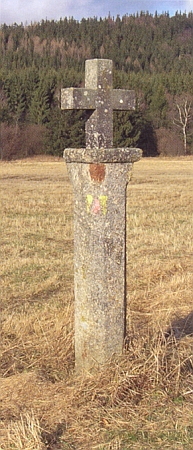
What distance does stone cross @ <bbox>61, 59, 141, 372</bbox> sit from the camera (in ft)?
15.1

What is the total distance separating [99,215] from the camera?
4641mm

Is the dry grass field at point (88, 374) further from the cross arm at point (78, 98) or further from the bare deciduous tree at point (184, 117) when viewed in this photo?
the bare deciduous tree at point (184, 117)

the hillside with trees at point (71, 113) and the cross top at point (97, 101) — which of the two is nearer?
the cross top at point (97, 101)

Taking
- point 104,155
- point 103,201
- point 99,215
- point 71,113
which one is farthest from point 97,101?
point 71,113

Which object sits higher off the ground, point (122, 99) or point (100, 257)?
point (122, 99)

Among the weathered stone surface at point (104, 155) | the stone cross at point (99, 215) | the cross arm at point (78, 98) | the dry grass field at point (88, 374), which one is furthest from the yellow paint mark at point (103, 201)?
the dry grass field at point (88, 374)

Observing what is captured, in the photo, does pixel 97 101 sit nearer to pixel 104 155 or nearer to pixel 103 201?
pixel 104 155

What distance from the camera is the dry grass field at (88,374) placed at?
13.1 feet

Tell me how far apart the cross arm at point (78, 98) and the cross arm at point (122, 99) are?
0.22 m

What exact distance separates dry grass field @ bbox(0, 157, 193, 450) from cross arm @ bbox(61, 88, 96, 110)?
2.01m

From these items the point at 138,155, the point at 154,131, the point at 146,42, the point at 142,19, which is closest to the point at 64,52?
the point at 146,42

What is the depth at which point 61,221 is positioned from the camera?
14484mm

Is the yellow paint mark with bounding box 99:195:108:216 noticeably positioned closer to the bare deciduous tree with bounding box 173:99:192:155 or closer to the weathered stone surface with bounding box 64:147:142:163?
the weathered stone surface with bounding box 64:147:142:163

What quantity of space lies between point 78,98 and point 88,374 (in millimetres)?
2222
